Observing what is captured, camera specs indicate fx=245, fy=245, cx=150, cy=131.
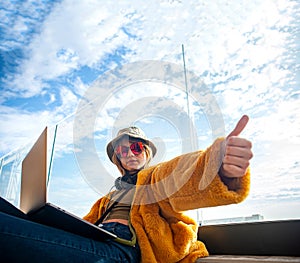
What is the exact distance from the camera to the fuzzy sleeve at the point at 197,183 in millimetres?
552

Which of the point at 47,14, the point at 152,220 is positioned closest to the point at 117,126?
the point at 152,220

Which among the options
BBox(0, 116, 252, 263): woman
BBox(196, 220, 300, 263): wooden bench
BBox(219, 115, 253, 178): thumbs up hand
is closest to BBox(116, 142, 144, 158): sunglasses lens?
BBox(0, 116, 252, 263): woman

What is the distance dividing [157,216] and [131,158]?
Result: 381 millimetres

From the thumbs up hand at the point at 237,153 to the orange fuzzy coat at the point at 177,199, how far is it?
33mm

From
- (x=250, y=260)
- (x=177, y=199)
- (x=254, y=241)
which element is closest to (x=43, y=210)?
(x=177, y=199)

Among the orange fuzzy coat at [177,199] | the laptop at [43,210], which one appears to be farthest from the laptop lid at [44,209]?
the orange fuzzy coat at [177,199]

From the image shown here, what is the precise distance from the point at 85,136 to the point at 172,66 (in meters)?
0.75

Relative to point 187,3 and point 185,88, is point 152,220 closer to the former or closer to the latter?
point 185,88

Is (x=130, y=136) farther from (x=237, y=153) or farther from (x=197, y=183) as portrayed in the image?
(x=237, y=153)

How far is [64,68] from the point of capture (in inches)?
86.6

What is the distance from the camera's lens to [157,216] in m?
0.78

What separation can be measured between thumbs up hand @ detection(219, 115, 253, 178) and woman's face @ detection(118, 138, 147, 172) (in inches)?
24.8

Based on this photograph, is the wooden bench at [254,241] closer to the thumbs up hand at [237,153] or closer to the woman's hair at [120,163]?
the thumbs up hand at [237,153]

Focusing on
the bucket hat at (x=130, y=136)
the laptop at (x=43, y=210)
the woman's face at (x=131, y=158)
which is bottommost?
the laptop at (x=43, y=210)
